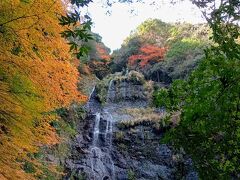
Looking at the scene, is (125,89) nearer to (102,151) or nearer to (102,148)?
(102,148)

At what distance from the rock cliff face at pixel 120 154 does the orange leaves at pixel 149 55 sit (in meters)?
11.8

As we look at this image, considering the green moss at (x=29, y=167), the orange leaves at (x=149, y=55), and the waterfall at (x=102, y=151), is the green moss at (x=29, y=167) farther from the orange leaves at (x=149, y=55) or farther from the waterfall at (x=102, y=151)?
the orange leaves at (x=149, y=55)

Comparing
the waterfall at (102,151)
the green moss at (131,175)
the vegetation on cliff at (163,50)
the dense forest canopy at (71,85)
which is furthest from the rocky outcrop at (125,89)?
the dense forest canopy at (71,85)

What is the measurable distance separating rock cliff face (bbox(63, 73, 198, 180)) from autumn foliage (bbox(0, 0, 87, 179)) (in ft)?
27.5

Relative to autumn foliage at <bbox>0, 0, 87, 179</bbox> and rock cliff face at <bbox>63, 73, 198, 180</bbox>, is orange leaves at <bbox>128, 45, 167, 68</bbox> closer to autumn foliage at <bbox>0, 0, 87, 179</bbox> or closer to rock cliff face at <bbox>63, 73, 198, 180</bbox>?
rock cliff face at <bbox>63, 73, 198, 180</bbox>

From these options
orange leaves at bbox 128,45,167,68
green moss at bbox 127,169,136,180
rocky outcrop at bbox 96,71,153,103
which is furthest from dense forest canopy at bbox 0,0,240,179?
orange leaves at bbox 128,45,167,68

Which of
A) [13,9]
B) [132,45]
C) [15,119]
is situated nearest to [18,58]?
[13,9]

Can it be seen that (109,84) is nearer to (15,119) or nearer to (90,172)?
(90,172)

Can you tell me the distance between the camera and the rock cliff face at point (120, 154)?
15.2m

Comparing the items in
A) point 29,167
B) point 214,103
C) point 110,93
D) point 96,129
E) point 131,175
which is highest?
point 214,103

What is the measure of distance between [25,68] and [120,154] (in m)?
11.6

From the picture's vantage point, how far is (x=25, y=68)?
562cm

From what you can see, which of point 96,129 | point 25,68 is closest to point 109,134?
point 96,129

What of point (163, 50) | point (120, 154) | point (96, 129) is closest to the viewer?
point (120, 154)
